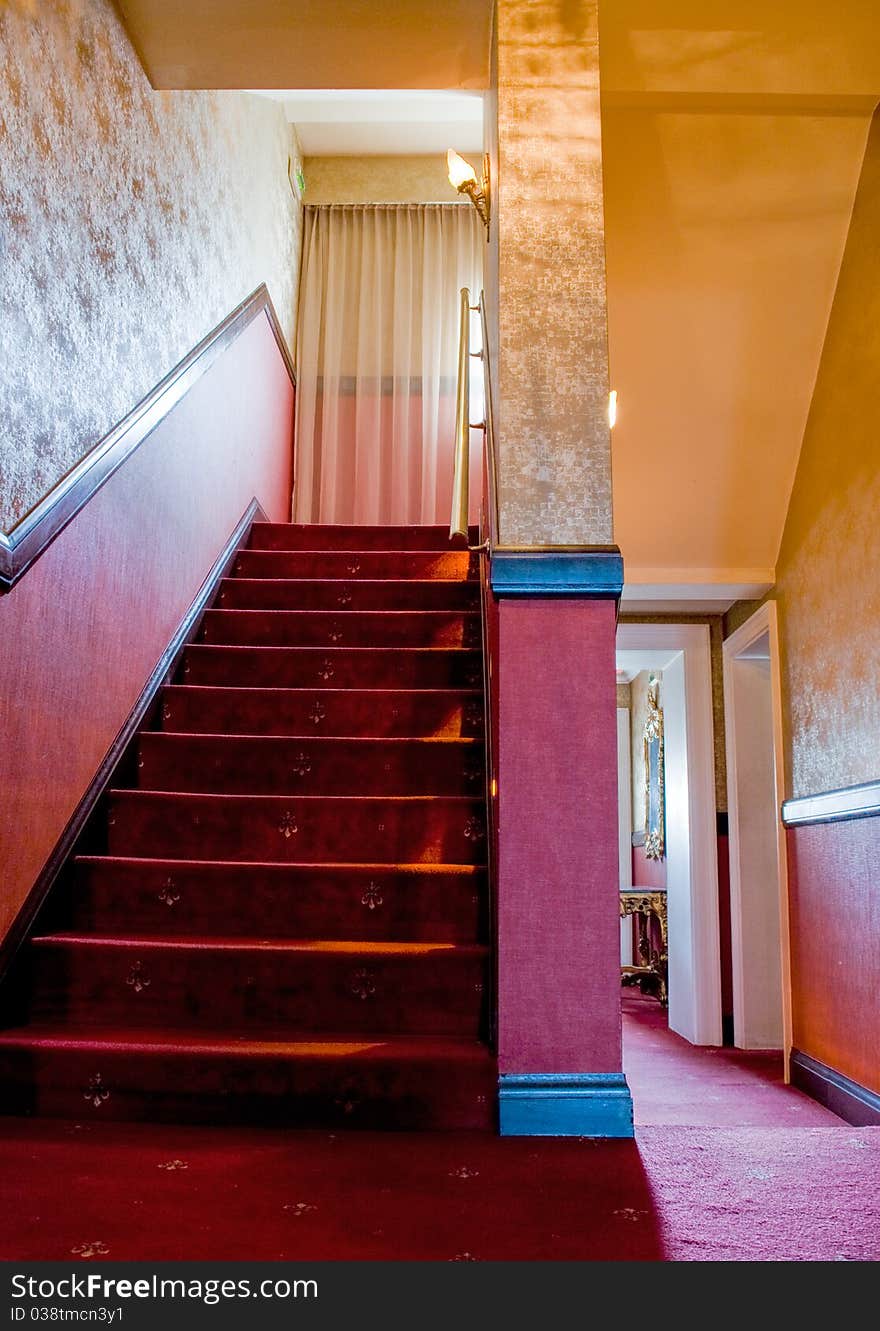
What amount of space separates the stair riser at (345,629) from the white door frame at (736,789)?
1.26 m

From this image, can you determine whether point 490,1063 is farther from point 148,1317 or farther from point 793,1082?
point 793,1082

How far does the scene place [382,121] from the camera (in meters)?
6.21

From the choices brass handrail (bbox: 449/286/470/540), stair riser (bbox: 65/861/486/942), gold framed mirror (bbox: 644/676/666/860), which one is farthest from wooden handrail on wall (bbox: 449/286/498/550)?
gold framed mirror (bbox: 644/676/666/860)

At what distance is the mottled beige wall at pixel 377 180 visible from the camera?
6504 mm

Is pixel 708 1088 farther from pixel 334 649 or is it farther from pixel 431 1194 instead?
pixel 431 1194

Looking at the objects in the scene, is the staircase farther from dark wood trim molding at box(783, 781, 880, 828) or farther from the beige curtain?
the beige curtain

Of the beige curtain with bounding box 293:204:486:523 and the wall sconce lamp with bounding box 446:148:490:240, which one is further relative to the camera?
the beige curtain with bounding box 293:204:486:523

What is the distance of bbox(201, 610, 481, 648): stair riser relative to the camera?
3602mm

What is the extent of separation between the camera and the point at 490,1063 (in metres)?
1.92

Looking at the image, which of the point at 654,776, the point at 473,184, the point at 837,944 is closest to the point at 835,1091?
the point at 837,944

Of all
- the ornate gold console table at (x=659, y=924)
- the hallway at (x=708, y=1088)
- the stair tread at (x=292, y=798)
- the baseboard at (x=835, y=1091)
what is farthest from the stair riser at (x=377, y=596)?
the ornate gold console table at (x=659, y=924)

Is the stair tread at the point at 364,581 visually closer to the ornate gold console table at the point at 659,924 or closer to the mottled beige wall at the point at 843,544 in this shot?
the mottled beige wall at the point at 843,544

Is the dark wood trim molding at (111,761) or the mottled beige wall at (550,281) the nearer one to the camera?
the mottled beige wall at (550,281)

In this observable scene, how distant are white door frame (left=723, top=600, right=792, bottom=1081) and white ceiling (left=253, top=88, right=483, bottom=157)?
364cm
